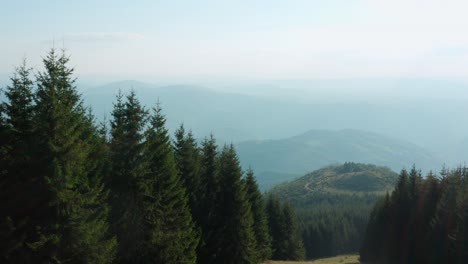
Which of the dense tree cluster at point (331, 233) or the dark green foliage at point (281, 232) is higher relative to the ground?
the dark green foliage at point (281, 232)

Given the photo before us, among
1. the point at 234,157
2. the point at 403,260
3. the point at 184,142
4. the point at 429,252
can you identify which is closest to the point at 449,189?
the point at 429,252

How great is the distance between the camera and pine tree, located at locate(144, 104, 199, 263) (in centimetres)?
2350

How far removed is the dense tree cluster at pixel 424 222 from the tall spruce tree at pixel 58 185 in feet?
117

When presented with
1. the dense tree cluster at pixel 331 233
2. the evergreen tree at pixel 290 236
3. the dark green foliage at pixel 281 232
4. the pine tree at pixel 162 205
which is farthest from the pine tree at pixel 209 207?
the dense tree cluster at pixel 331 233

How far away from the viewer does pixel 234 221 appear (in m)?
32.4

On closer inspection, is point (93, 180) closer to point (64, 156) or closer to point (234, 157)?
point (64, 156)

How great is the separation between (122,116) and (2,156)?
8.03 metres

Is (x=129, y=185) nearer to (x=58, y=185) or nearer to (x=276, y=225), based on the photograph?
(x=58, y=185)

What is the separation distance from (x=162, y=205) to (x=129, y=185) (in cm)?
277

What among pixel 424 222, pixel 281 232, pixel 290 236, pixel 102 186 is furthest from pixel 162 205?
pixel 290 236

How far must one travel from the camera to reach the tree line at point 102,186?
16.7 m

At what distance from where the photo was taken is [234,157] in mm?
33688

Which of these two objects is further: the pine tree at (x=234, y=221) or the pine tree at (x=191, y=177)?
the pine tree at (x=191, y=177)

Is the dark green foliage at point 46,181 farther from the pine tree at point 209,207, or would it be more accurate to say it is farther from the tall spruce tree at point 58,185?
the pine tree at point 209,207
